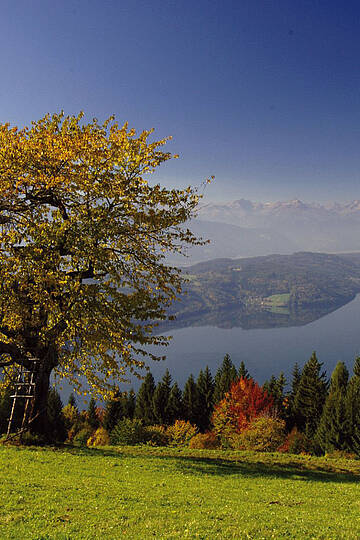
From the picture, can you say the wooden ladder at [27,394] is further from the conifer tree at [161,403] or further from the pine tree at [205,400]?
the pine tree at [205,400]

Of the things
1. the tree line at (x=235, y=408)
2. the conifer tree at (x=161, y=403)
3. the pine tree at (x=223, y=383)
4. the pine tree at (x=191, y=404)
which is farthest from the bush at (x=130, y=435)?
the pine tree at (x=223, y=383)

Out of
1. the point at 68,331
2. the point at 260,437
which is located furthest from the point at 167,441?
the point at 68,331

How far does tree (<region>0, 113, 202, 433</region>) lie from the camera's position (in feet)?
57.7

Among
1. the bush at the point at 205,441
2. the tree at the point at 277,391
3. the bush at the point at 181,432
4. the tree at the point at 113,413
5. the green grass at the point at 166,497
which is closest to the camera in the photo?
the green grass at the point at 166,497

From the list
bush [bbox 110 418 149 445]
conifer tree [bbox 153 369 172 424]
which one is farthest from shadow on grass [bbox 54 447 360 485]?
conifer tree [bbox 153 369 172 424]

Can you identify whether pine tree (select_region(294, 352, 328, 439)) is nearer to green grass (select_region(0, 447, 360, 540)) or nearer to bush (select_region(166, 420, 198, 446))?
bush (select_region(166, 420, 198, 446))

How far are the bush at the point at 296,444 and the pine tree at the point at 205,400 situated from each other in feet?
57.1

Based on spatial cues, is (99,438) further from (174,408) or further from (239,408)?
(239,408)

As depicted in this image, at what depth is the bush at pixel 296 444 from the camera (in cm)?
6544

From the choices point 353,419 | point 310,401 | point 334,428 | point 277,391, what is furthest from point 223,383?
point 353,419

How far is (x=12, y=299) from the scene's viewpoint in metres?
18.3

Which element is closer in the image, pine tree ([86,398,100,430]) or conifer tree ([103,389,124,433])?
conifer tree ([103,389,124,433])

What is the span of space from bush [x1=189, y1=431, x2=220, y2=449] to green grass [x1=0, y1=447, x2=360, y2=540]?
45.2 metres

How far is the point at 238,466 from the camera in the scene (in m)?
20.7
